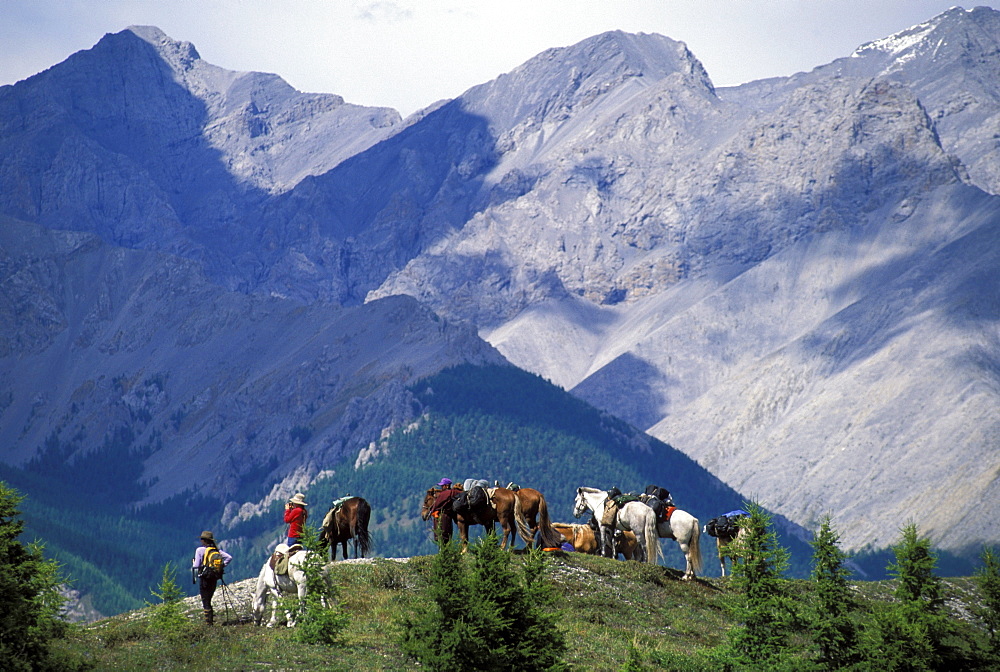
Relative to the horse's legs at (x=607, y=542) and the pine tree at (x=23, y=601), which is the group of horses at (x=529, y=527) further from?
Result: the pine tree at (x=23, y=601)

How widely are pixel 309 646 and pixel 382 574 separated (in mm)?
8735

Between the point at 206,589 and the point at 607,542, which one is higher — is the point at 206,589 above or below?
below

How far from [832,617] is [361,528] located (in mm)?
20260

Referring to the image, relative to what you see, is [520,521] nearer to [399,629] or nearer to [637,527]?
[637,527]

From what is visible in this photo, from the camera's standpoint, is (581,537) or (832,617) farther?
(581,537)

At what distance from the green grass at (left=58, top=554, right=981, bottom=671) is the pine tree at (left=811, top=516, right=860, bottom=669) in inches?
149

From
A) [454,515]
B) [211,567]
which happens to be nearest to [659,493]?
[454,515]

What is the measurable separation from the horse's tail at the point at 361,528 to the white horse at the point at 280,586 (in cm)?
875

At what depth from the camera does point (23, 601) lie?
34.1 meters

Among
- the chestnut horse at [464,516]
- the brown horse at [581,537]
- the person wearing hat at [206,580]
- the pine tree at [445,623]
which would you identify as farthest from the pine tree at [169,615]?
the brown horse at [581,537]

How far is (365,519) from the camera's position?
5309cm

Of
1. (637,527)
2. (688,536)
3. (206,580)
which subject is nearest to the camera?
(206,580)

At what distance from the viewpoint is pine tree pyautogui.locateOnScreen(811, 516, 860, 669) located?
41.6 metres

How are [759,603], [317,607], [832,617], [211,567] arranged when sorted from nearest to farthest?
[317,607], [759,603], [832,617], [211,567]
